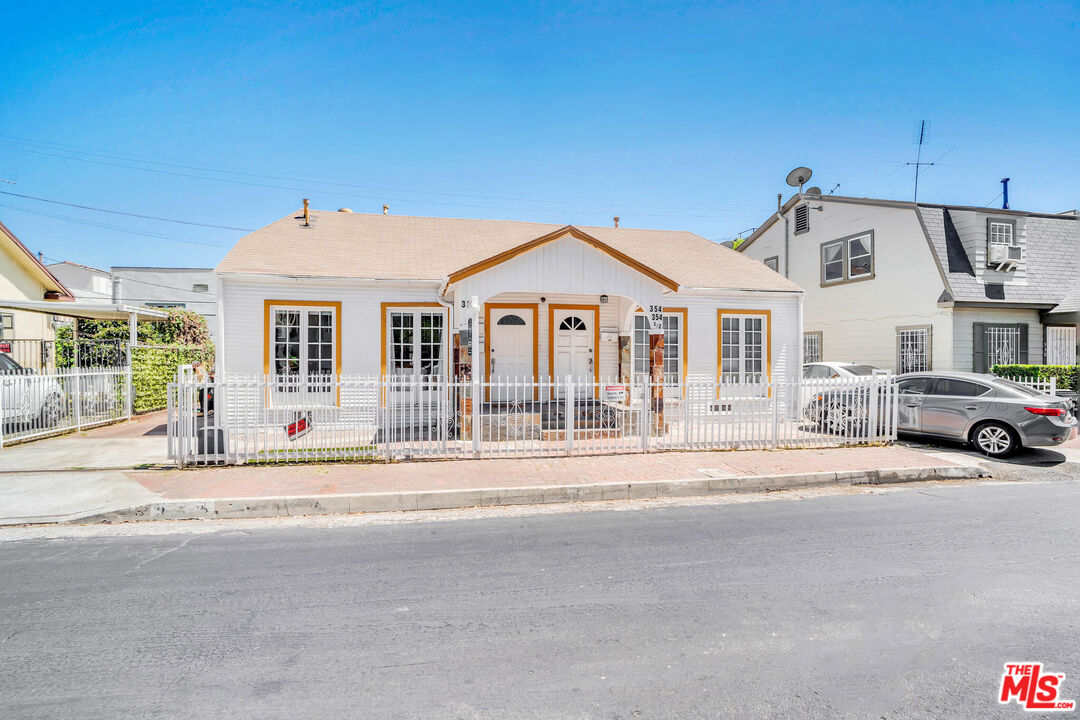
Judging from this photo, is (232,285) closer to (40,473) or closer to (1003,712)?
(40,473)

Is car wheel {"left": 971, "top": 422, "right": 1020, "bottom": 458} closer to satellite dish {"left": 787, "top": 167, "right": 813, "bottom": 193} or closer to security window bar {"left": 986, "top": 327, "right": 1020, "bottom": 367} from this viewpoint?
security window bar {"left": 986, "top": 327, "right": 1020, "bottom": 367}

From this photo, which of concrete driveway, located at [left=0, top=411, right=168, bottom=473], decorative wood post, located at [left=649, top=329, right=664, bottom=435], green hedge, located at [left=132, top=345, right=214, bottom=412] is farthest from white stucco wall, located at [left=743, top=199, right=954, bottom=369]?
green hedge, located at [left=132, top=345, right=214, bottom=412]

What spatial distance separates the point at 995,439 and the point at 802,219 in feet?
42.0

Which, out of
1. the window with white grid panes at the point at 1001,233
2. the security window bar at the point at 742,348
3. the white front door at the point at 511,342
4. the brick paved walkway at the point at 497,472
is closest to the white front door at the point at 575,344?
the white front door at the point at 511,342

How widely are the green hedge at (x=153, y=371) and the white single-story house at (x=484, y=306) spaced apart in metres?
4.44

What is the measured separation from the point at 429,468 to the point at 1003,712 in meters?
7.26

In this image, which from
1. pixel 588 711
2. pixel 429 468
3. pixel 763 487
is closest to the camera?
pixel 588 711

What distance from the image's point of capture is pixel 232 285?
12.5 metres

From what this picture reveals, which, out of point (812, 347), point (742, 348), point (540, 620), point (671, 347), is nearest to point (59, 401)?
point (540, 620)

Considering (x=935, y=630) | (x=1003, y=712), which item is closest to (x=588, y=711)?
(x=1003, y=712)

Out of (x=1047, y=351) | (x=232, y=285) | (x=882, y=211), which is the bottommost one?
(x=1047, y=351)

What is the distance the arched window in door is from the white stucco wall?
1034 cm

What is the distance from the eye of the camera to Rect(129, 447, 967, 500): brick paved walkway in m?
7.61

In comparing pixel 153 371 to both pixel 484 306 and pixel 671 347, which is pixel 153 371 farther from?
pixel 671 347
